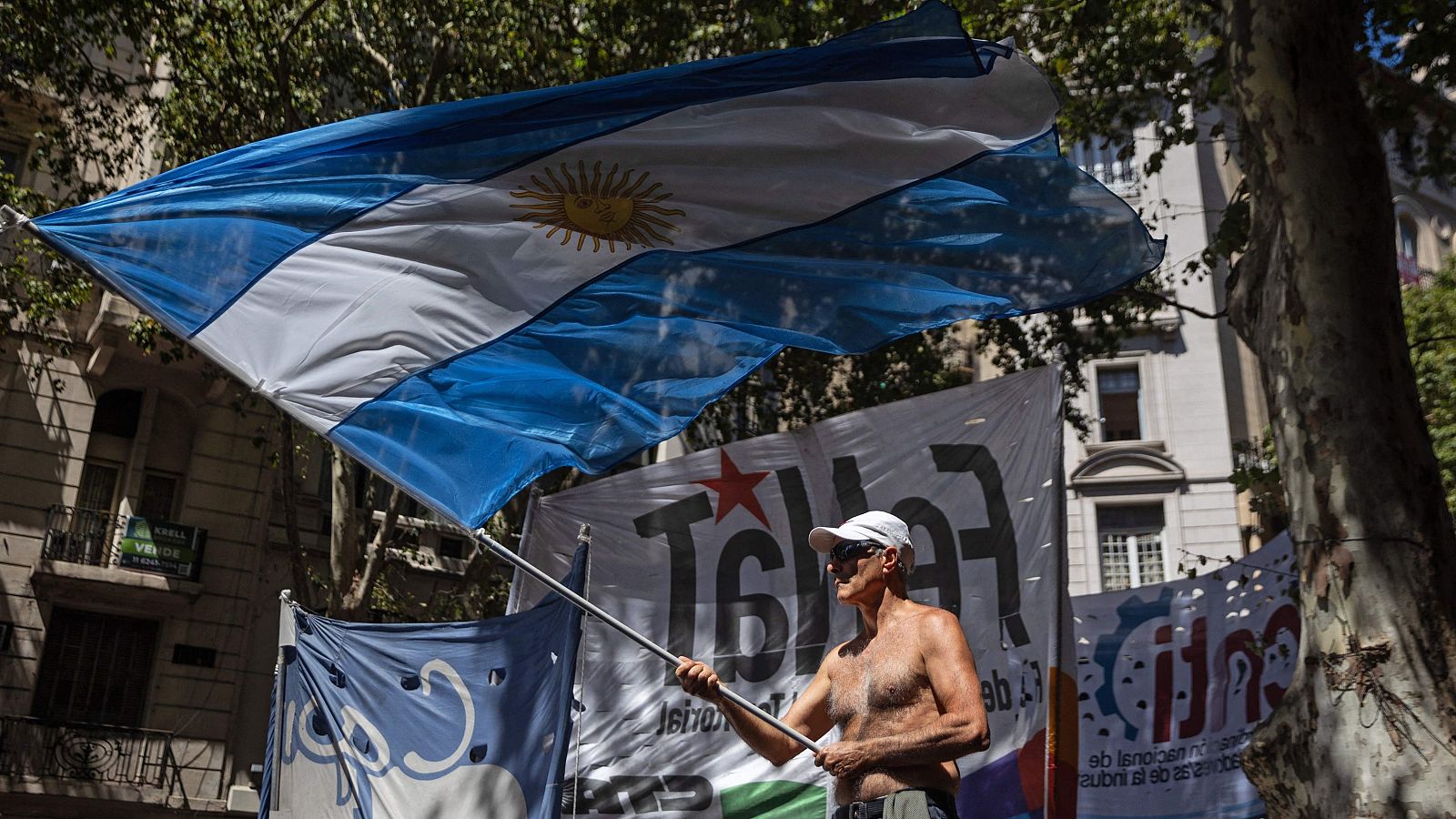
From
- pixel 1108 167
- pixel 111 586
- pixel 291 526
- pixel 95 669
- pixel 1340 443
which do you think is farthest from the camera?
pixel 1108 167

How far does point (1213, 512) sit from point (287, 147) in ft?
81.4

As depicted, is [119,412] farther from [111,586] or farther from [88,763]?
[88,763]

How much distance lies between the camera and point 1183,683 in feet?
34.0

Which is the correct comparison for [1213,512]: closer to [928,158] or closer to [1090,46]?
[1090,46]

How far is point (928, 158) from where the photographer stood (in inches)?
252

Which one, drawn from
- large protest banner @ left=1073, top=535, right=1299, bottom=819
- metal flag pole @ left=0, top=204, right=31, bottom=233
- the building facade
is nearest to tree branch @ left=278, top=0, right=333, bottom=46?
large protest banner @ left=1073, top=535, right=1299, bottom=819

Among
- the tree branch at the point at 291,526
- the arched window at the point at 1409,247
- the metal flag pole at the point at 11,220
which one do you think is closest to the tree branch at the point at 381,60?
the tree branch at the point at 291,526

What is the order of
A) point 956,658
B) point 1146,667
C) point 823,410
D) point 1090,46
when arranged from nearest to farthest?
point 956,658
point 1146,667
point 1090,46
point 823,410

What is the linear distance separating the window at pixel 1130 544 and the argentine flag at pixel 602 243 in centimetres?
2231

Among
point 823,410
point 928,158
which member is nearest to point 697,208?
point 928,158

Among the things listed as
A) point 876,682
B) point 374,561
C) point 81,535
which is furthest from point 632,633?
point 81,535

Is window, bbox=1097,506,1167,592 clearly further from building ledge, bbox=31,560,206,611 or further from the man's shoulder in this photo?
the man's shoulder

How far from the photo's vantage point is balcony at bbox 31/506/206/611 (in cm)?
1877

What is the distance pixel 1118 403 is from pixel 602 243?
965 inches
